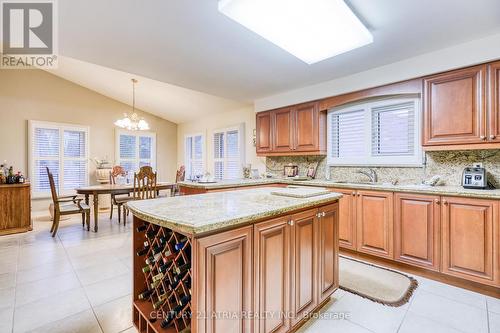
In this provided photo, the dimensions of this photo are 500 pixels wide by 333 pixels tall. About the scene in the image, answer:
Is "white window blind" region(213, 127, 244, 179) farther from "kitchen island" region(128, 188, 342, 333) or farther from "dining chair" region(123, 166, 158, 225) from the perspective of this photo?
"kitchen island" region(128, 188, 342, 333)

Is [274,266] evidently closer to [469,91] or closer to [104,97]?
[469,91]

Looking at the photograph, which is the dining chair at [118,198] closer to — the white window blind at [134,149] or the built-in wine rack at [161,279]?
the white window blind at [134,149]

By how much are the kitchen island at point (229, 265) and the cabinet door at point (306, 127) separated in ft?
6.66

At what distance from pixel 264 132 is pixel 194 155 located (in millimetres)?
3375

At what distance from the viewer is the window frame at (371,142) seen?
2.90 meters

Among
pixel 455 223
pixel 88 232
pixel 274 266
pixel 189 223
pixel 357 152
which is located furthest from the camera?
pixel 88 232

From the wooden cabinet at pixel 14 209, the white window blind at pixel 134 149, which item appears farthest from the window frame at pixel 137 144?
the wooden cabinet at pixel 14 209

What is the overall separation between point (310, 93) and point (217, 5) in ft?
7.18

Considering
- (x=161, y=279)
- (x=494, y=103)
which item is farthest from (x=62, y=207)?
(x=494, y=103)

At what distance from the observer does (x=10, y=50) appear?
14.2ft

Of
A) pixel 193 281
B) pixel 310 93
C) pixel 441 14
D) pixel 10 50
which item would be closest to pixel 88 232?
pixel 10 50

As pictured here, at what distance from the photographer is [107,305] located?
6.42ft

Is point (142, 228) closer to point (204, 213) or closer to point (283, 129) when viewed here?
point (204, 213)

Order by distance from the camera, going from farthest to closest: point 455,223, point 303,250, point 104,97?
1. point 104,97
2. point 455,223
3. point 303,250
